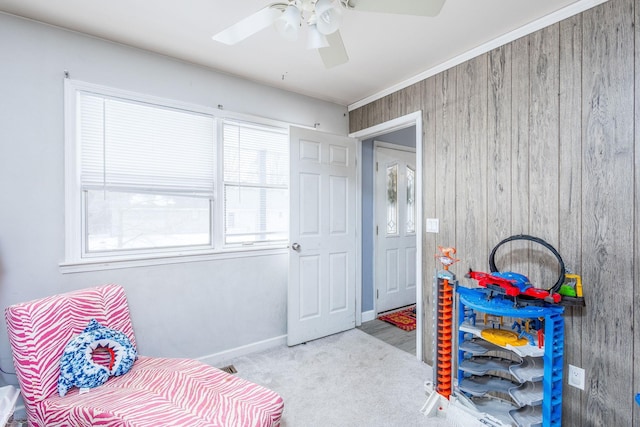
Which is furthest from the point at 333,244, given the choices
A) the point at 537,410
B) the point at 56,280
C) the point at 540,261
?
the point at 56,280

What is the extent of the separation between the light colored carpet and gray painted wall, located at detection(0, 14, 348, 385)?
36 centimetres

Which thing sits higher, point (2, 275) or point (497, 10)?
point (497, 10)

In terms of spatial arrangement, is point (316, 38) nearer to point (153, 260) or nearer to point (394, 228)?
point (153, 260)

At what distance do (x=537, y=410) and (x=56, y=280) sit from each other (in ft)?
10.1

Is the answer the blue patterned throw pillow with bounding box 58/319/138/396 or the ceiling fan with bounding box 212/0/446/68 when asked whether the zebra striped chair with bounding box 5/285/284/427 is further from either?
the ceiling fan with bounding box 212/0/446/68

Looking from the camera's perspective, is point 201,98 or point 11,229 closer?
point 11,229

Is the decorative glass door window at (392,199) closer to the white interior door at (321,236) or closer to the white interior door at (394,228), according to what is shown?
the white interior door at (394,228)

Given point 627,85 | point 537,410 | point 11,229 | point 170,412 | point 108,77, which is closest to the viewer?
point 170,412

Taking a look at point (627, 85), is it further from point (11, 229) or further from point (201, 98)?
point (11, 229)

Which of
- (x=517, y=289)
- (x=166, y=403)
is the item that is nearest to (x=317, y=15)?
(x=517, y=289)

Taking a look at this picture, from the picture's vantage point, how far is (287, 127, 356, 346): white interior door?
9.68 ft

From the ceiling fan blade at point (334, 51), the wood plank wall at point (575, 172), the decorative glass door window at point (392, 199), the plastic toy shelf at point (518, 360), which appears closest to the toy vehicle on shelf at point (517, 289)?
the plastic toy shelf at point (518, 360)

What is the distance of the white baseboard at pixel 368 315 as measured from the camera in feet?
11.9

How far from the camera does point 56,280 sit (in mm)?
1992
